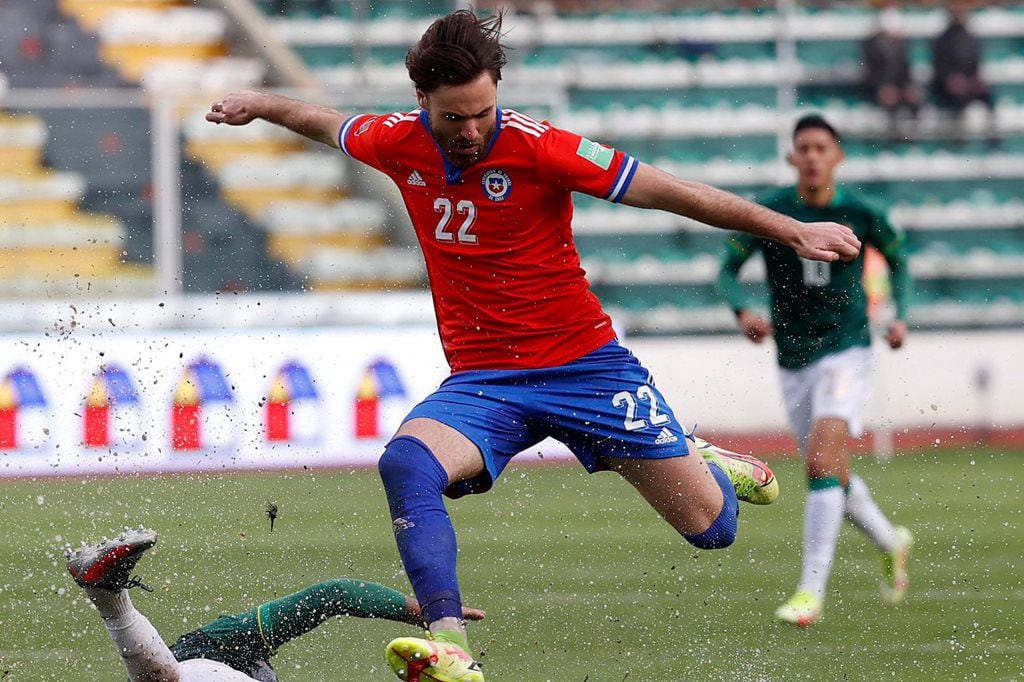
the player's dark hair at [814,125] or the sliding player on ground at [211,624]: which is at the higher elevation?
the player's dark hair at [814,125]

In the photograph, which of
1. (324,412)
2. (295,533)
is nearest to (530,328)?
(295,533)

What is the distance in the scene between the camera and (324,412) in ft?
42.0

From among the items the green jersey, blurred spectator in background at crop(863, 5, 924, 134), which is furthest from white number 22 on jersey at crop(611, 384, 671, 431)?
blurred spectator in background at crop(863, 5, 924, 134)

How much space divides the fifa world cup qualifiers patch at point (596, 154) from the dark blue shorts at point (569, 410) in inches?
27.9

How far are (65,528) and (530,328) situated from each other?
560 centimetres

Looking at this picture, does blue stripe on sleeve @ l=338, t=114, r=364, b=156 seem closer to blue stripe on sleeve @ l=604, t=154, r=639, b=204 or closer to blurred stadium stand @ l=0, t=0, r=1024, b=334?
blue stripe on sleeve @ l=604, t=154, r=639, b=204

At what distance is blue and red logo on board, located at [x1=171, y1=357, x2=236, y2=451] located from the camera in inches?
490

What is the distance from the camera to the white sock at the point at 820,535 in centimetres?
696

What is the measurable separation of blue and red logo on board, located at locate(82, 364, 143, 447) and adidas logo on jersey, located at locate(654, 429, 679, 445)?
7.67 metres

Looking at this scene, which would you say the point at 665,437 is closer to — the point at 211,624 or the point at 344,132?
the point at 344,132

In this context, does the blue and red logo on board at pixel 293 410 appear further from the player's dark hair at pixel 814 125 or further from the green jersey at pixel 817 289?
the player's dark hair at pixel 814 125

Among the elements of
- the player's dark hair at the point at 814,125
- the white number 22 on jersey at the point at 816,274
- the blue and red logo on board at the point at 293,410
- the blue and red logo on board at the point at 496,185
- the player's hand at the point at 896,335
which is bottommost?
the blue and red logo on board at the point at 293,410

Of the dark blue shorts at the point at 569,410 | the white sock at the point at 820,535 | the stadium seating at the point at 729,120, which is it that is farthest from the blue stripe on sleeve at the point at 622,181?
the stadium seating at the point at 729,120

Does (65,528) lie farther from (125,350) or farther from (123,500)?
(125,350)
